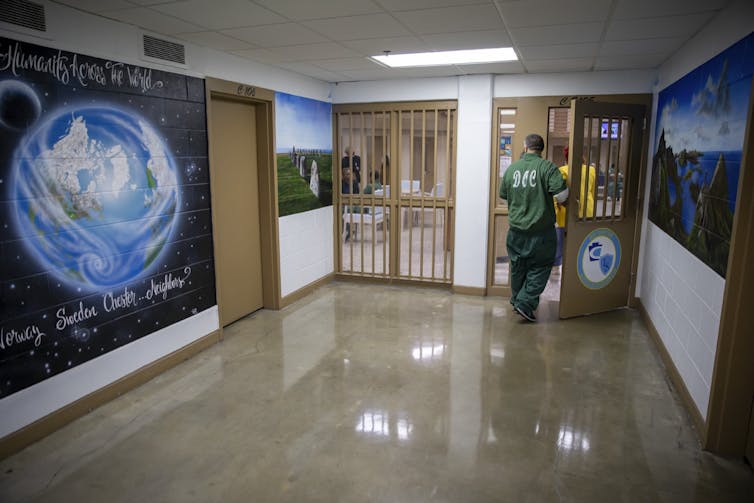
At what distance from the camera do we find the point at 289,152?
543cm

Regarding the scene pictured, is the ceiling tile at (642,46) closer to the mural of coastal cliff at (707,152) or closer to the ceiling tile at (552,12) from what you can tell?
the mural of coastal cliff at (707,152)

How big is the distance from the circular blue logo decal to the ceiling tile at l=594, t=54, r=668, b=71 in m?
1.58

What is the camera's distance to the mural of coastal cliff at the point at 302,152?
530 cm

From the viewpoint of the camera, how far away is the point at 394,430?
9.93 feet

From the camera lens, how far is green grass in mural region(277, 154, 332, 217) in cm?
534

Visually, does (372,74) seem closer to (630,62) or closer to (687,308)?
(630,62)

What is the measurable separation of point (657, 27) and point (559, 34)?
632 millimetres

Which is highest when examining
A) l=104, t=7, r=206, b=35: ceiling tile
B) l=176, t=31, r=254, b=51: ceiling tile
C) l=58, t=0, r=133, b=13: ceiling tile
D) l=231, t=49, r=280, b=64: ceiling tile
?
l=231, t=49, r=280, b=64: ceiling tile

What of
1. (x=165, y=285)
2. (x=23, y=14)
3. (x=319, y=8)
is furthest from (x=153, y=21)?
(x=165, y=285)

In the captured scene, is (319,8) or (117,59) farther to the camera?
(117,59)

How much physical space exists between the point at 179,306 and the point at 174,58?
1.86 meters

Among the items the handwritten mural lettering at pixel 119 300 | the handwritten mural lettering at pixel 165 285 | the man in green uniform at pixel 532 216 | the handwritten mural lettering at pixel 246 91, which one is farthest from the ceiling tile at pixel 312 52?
the handwritten mural lettering at pixel 119 300

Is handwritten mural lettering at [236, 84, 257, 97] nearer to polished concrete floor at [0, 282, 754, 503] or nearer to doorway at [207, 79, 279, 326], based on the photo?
doorway at [207, 79, 279, 326]

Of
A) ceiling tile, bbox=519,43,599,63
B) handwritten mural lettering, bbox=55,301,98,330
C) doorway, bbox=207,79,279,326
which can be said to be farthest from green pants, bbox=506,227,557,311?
handwritten mural lettering, bbox=55,301,98,330
